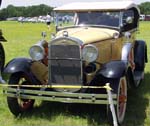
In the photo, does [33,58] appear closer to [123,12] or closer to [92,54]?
[92,54]

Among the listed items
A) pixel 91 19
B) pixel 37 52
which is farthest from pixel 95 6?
pixel 37 52

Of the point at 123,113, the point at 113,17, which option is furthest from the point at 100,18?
the point at 123,113

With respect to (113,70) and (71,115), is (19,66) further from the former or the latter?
(113,70)

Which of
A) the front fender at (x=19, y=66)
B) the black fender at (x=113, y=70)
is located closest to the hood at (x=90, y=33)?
the black fender at (x=113, y=70)

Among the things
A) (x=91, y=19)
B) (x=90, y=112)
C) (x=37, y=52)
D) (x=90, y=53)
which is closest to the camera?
(x=90, y=53)

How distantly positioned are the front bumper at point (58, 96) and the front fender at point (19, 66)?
305mm

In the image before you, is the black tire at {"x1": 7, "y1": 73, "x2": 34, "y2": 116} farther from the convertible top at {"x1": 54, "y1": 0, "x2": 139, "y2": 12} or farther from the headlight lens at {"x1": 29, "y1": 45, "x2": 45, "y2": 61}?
the convertible top at {"x1": 54, "y1": 0, "x2": 139, "y2": 12}

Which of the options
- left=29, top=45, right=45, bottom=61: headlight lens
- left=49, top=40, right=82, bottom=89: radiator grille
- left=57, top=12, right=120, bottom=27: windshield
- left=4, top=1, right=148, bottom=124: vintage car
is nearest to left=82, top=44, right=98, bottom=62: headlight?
left=4, top=1, right=148, bottom=124: vintage car

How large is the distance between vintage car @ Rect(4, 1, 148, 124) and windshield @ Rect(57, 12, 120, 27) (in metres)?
0.04

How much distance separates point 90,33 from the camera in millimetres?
7484

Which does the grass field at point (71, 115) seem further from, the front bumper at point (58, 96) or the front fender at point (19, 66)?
the front fender at point (19, 66)

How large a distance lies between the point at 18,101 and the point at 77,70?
1220 millimetres

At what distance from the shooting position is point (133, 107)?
7652 millimetres

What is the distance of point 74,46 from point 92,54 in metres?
0.34
